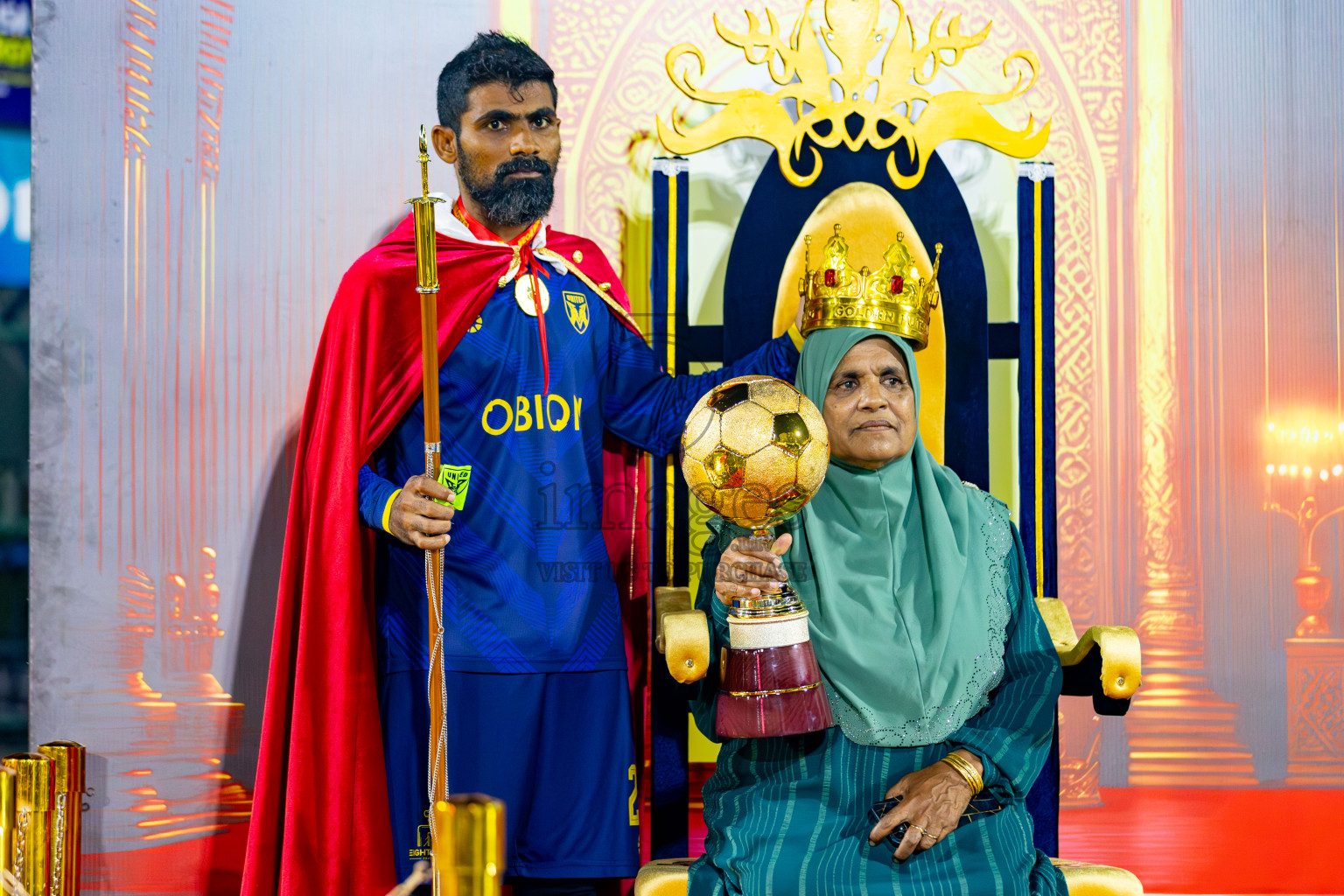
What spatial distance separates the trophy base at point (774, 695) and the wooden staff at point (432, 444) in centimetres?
69

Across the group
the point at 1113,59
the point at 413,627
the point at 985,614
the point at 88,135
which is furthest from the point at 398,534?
the point at 1113,59

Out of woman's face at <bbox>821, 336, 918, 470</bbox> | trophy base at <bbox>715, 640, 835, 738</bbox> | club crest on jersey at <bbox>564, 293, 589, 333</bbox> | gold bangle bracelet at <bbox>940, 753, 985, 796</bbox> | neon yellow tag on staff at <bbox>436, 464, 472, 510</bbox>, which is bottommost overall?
gold bangle bracelet at <bbox>940, 753, 985, 796</bbox>

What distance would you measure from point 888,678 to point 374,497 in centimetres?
124

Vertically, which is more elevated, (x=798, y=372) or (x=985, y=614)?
(x=798, y=372)

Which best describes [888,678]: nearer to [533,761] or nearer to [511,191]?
[533,761]

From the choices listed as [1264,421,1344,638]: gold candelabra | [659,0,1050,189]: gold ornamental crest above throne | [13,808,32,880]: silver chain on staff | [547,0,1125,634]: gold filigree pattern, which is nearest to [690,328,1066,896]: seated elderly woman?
[659,0,1050,189]: gold ornamental crest above throne

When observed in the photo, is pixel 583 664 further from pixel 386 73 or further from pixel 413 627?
pixel 386 73

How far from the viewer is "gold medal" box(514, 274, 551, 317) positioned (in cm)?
264

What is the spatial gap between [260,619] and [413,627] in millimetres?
854

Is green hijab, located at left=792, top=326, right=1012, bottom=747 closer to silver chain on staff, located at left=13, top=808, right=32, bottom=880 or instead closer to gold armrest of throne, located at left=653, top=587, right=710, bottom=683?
gold armrest of throne, located at left=653, top=587, right=710, bottom=683

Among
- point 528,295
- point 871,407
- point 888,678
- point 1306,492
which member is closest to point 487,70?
point 528,295

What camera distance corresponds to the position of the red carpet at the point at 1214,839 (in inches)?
126

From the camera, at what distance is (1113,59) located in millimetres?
3254

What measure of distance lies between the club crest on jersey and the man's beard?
0.22 m
